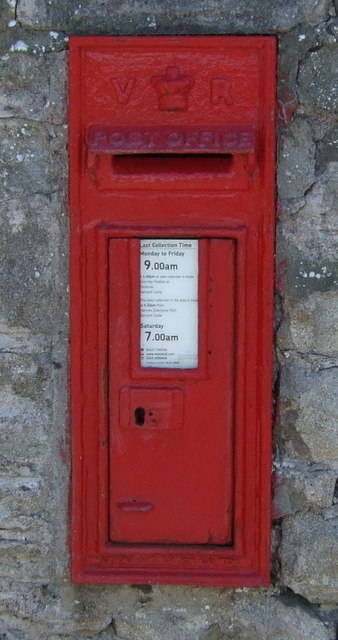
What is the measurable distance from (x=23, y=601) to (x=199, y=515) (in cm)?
56

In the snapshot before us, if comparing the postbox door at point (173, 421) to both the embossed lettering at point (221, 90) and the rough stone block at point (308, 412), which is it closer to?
the rough stone block at point (308, 412)

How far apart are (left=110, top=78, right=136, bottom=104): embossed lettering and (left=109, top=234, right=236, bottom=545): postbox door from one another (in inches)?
13.5

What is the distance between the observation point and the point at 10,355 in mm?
1938

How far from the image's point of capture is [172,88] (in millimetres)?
1752

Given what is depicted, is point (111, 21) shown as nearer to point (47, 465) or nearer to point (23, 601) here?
point (47, 465)

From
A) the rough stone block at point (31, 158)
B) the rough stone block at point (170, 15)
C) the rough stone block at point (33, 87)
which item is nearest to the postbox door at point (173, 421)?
the rough stone block at point (31, 158)

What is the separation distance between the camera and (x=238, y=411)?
1860 millimetres

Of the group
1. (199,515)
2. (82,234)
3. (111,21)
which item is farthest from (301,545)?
(111,21)

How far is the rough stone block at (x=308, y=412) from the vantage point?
1.91 m

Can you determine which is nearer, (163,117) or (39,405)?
(163,117)

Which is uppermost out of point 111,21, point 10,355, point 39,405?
point 111,21

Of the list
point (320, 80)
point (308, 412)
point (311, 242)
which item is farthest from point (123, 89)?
point (308, 412)

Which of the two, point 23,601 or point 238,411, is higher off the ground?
point 238,411

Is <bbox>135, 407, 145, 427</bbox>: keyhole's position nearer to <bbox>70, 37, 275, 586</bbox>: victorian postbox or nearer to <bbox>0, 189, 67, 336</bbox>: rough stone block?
<bbox>70, 37, 275, 586</bbox>: victorian postbox
